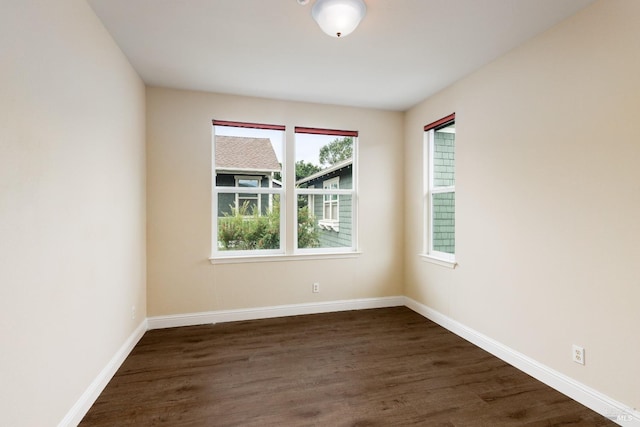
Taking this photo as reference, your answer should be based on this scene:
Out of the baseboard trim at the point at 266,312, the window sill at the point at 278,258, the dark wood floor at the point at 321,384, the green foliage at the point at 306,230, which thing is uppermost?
the green foliage at the point at 306,230

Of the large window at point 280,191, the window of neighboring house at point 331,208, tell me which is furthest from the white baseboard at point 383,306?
the window of neighboring house at point 331,208

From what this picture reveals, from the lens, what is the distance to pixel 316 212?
13.1 feet

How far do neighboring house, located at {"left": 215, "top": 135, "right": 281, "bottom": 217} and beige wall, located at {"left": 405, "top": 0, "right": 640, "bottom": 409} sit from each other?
85.1 inches

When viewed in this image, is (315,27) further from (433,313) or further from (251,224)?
(433,313)

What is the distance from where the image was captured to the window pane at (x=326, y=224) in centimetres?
394

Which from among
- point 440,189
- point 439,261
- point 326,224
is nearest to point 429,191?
point 440,189

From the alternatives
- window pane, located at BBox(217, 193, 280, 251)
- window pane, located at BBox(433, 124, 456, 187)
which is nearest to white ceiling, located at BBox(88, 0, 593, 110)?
window pane, located at BBox(433, 124, 456, 187)

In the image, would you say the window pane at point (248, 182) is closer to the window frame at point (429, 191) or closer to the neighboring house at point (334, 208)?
the neighboring house at point (334, 208)

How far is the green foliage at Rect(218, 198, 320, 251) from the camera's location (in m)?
3.68

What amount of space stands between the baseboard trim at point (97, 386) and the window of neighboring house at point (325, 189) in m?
1.96

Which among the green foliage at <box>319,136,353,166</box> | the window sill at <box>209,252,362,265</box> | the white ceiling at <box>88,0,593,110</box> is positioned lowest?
the window sill at <box>209,252,362,265</box>

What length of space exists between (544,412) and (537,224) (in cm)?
127

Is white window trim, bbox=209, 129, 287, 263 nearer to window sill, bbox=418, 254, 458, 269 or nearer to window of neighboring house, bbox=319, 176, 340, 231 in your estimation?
window of neighboring house, bbox=319, 176, 340, 231

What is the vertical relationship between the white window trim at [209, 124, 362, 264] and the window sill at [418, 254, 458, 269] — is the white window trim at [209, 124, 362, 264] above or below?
above
